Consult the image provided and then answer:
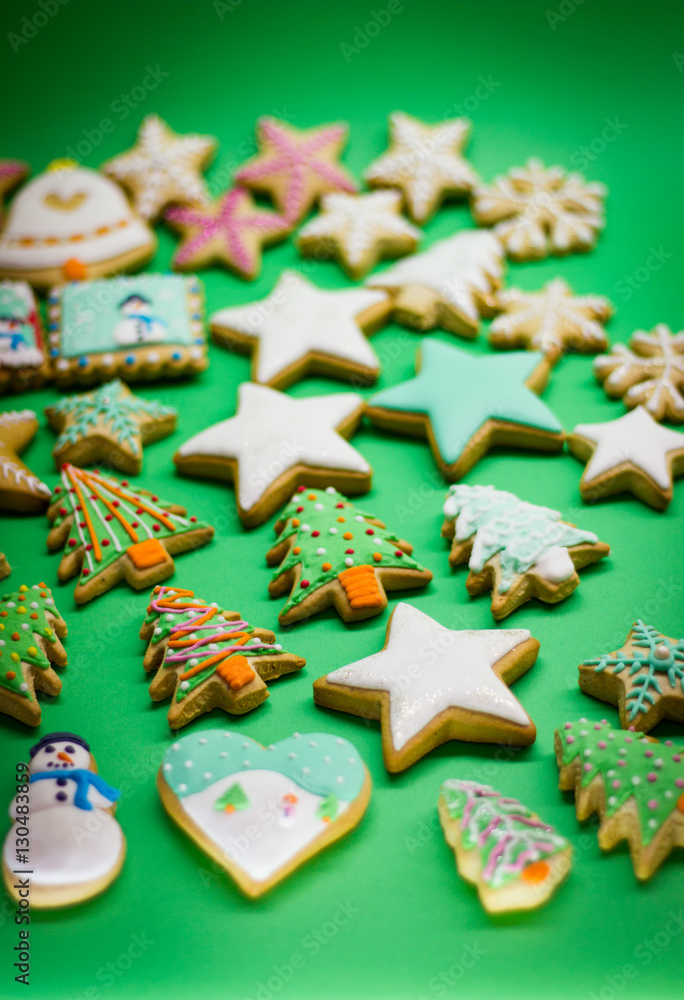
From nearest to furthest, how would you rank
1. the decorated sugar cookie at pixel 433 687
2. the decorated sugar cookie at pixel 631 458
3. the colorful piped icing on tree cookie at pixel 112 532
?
1. the decorated sugar cookie at pixel 433 687
2. the colorful piped icing on tree cookie at pixel 112 532
3. the decorated sugar cookie at pixel 631 458

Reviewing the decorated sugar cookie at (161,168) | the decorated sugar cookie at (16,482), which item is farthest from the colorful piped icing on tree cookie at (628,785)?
the decorated sugar cookie at (161,168)

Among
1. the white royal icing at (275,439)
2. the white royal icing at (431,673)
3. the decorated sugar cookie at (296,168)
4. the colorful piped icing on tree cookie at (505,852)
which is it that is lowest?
the colorful piped icing on tree cookie at (505,852)

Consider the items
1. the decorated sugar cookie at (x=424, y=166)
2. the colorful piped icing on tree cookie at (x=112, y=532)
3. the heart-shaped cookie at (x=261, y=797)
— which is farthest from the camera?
the decorated sugar cookie at (x=424, y=166)

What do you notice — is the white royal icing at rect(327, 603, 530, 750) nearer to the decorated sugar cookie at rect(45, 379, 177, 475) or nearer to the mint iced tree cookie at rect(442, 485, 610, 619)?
the mint iced tree cookie at rect(442, 485, 610, 619)

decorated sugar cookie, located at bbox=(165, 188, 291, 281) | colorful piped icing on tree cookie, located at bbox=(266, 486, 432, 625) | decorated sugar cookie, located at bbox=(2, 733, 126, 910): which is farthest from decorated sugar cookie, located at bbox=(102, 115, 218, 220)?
decorated sugar cookie, located at bbox=(2, 733, 126, 910)

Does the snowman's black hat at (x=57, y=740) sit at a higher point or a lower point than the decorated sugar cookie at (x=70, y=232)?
lower

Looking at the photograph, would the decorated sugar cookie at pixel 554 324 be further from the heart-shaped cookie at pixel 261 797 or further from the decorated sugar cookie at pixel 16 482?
the heart-shaped cookie at pixel 261 797

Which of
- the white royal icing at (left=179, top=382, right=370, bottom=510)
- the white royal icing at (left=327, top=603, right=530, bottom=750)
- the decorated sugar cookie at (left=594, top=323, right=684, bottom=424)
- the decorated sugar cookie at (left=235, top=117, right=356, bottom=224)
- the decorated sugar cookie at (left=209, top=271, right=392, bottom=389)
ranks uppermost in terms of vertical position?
the decorated sugar cookie at (left=235, top=117, right=356, bottom=224)

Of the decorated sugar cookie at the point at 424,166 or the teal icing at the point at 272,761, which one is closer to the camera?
the teal icing at the point at 272,761
